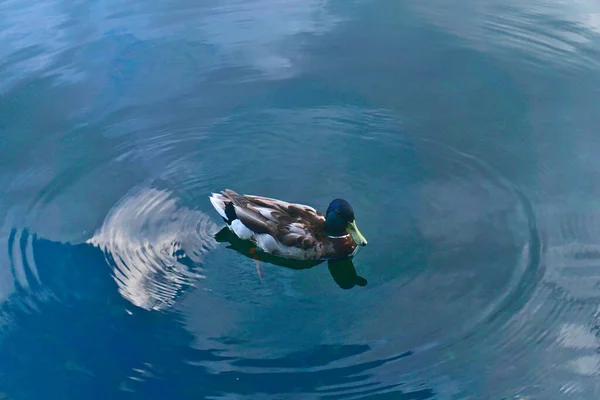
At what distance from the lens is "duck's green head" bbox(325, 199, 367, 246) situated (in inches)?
293

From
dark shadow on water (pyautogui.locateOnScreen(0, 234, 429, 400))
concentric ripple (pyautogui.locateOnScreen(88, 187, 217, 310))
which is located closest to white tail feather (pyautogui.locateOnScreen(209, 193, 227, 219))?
concentric ripple (pyautogui.locateOnScreen(88, 187, 217, 310))

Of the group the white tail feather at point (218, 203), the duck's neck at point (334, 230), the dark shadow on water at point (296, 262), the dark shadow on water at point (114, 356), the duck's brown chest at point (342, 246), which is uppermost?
the white tail feather at point (218, 203)

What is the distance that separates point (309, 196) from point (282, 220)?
84 centimetres

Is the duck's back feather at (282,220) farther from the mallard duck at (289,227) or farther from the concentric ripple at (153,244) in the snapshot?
the concentric ripple at (153,244)

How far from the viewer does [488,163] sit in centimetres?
872

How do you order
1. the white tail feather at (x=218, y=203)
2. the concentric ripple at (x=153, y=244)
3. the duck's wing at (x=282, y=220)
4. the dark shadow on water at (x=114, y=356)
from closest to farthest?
1. the dark shadow on water at (x=114, y=356)
2. the concentric ripple at (x=153, y=244)
3. the duck's wing at (x=282, y=220)
4. the white tail feather at (x=218, y=203)

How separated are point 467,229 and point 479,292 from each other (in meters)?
0.98

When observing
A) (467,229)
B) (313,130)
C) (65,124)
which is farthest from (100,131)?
(467,229)

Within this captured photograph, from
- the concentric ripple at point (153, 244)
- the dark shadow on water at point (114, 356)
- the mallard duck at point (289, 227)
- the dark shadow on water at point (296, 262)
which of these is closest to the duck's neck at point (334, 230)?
the mallard duck at point (289, 227)

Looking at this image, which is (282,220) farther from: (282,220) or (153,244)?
(153,244)

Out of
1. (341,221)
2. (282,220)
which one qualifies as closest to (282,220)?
(282,220)

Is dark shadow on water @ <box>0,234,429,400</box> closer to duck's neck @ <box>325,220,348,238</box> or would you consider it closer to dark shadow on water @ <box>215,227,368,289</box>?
dark shadow on water @ <box>215,227,368,289</box>

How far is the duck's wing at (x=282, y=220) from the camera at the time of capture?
7.69 m

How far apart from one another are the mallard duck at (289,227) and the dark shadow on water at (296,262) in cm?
7
